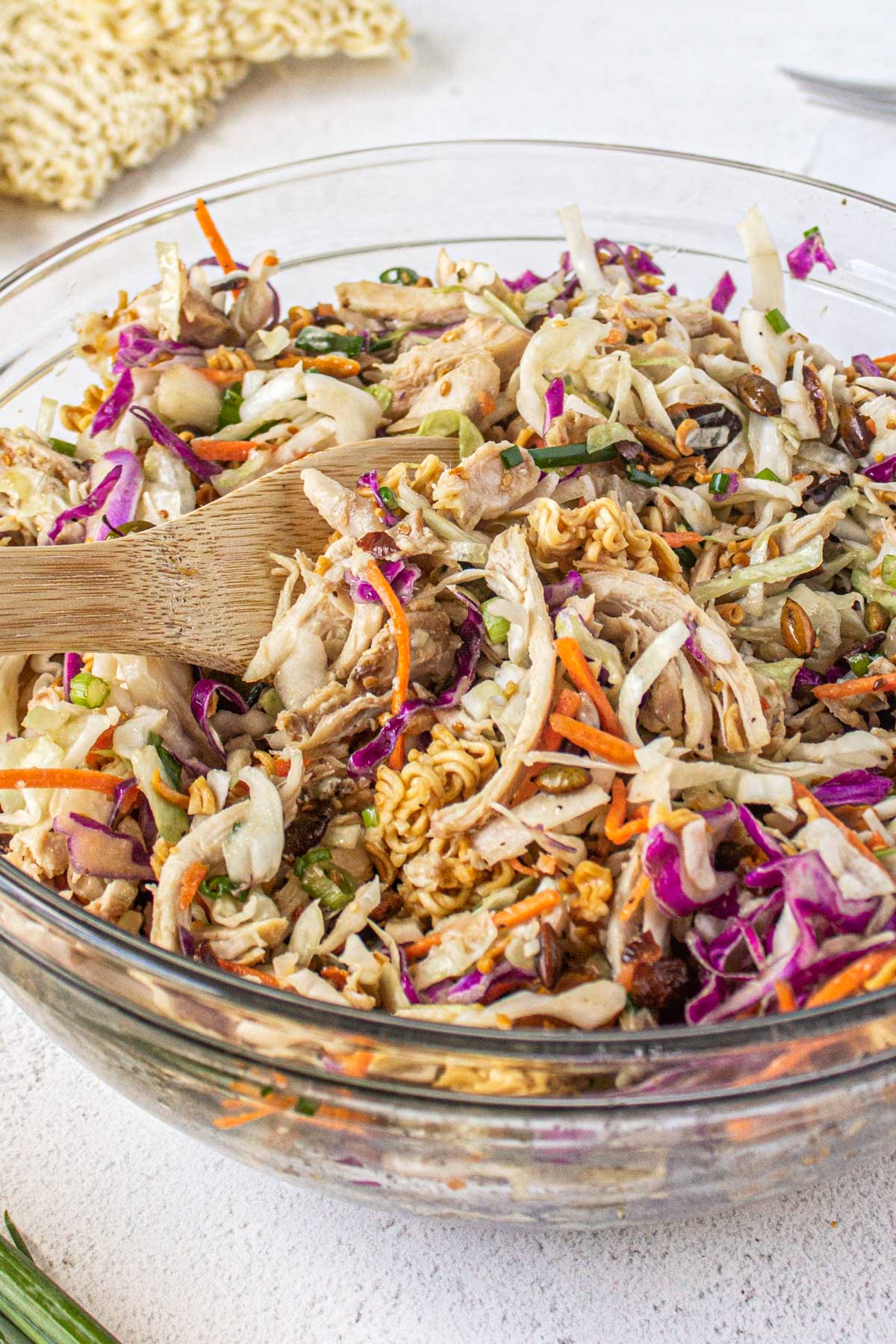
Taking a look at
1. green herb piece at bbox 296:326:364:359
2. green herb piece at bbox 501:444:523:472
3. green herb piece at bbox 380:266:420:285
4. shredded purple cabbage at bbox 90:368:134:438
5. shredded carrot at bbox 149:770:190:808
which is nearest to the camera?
shredded carrot at bbox 149:770:190:808

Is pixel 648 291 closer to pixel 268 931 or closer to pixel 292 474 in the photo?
pixel 292 474

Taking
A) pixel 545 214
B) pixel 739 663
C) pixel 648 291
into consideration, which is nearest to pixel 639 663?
pixel 739 663

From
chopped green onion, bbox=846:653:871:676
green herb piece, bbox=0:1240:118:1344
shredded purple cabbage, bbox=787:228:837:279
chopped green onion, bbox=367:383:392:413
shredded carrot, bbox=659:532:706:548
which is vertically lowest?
green herb piece, bbox=0:1240:118:1344

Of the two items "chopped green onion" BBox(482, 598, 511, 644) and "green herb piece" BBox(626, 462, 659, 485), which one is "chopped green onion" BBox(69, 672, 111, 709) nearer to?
"chopped green onion" BBox(482, 598, 511, 644)

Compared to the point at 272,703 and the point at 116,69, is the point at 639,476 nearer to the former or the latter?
the point at 272,703

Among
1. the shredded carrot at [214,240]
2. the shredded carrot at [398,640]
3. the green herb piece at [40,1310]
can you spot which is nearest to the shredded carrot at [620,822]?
the shredded carrot at [398,640]

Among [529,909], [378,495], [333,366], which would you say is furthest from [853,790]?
[333,366]

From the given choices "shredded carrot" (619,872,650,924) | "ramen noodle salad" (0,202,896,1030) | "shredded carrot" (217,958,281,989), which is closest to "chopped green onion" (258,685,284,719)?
"ramen noodle salad" (0,202,896,1030)

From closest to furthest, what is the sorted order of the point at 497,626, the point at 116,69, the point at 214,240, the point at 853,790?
the point at 853,790 → the point at 497,626 → the point at 214,240 → the point at 116,69
